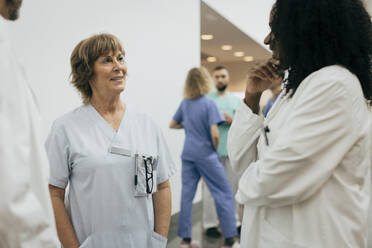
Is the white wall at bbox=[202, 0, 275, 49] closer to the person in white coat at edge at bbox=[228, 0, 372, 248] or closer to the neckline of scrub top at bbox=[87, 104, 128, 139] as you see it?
the neckline of scrub top at bbox=[87, 104, 128, 139]

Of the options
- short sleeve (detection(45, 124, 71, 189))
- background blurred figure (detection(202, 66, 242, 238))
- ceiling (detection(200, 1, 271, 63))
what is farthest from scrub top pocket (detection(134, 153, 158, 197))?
ceiling (detection(200, 1, 271, 63))

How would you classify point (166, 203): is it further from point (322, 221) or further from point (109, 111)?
point (322, 221)

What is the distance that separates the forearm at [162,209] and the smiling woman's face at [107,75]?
47 cm

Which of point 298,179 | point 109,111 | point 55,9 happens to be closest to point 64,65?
point 55,9

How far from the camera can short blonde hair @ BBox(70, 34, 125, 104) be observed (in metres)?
1.38

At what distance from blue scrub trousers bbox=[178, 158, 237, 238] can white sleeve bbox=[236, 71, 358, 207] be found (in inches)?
84.9

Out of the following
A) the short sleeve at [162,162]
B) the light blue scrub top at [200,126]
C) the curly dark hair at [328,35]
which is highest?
the curly dark hair at [328,35]

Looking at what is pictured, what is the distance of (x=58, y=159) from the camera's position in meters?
1.25

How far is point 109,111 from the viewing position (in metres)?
1.41

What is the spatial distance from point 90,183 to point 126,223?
0.21 metres

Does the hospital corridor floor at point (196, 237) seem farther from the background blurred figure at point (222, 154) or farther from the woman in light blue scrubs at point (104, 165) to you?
the woman in light blue scrubs at point (104, 165)

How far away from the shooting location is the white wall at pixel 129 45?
1762 mm

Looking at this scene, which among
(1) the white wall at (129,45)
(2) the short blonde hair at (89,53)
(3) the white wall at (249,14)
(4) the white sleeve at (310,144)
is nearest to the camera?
(4) the white sleeve at (310,144)

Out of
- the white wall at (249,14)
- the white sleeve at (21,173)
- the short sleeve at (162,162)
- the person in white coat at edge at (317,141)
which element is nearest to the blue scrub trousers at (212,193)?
the short sleeve at (162,162)
